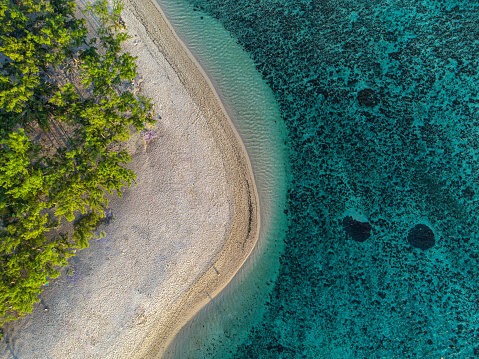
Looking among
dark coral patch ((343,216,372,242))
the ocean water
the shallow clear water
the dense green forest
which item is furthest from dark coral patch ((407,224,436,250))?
the dense green forest

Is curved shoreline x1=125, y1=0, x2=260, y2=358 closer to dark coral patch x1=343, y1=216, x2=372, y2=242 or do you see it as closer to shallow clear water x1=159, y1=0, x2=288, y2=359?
shallow clear water x1=159, y1=0, x2=288, y2=359

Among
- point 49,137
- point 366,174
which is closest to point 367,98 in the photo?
point 366,174

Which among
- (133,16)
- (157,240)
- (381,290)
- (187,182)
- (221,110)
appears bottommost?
(381,290)

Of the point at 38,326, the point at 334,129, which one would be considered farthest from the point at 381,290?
the point at 38,326

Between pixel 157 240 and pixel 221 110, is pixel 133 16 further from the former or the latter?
pixel 157 240

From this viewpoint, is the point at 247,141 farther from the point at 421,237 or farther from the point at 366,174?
the point at 421,237

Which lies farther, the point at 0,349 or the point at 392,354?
the point at 392,354
